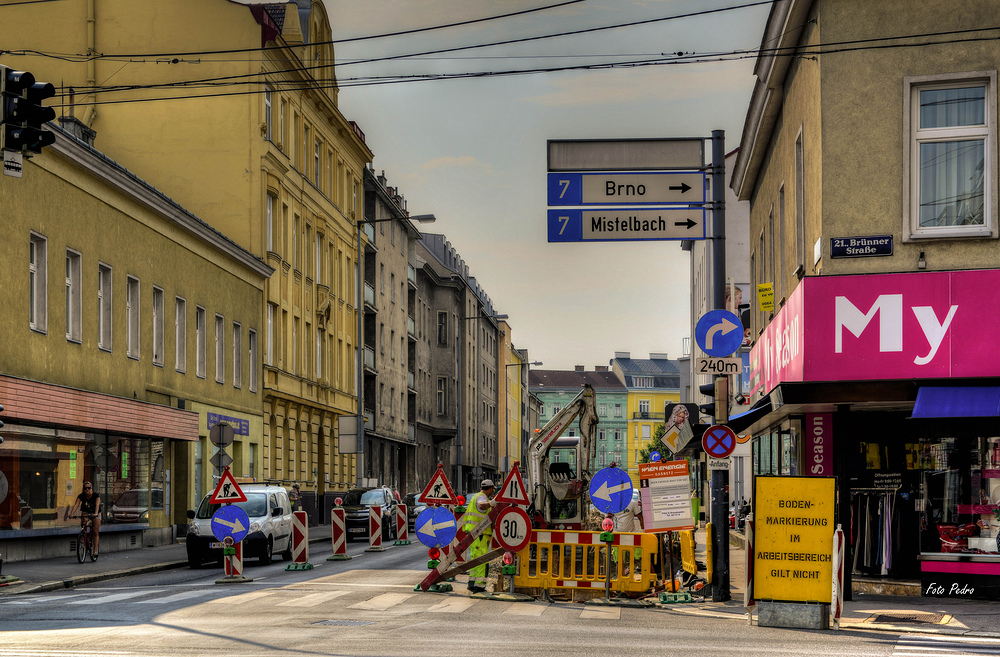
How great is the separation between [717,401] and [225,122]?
1165 inches

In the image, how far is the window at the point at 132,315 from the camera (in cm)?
3184

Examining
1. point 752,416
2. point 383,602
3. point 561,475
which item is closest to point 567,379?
point 561,475

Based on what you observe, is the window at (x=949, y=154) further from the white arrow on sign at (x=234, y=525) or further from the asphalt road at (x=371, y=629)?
the white arrow on sign at (x=234, y=525)

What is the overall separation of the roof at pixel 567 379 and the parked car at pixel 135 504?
13886 cm

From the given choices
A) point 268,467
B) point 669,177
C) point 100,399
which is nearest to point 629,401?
point 268,467

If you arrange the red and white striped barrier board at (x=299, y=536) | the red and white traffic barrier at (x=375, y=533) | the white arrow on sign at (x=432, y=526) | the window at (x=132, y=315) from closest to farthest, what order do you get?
1. the white arrow on sign at (x=432, y=526)
2. the red and white striped barrier board at (x=299, y=536)
3. the red and white traffic barrier at (x=375, y=533)
4. the window at (x=132, y=315)

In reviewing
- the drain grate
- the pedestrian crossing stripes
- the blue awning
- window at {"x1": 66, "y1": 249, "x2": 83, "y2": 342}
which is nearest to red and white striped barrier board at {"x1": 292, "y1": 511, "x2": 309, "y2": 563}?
window at {"x1": 66, "y1": 249, "x2": 83, "y2": 342}

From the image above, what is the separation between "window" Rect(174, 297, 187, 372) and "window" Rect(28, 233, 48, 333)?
28.3ft

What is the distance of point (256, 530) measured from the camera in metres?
25.6

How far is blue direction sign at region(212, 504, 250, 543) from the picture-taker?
20859 mm

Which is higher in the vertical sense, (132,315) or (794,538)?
(132,315)

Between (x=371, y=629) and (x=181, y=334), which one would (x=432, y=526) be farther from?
(x=181, y=334)

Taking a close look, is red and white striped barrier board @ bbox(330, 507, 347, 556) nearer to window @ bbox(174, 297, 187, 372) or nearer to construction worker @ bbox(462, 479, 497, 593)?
construction worker @ bbox(462, 479, 497, 593)

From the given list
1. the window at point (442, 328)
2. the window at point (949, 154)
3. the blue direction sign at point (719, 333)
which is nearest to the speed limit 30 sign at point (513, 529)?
the blue direction sign at point (719, 333)
